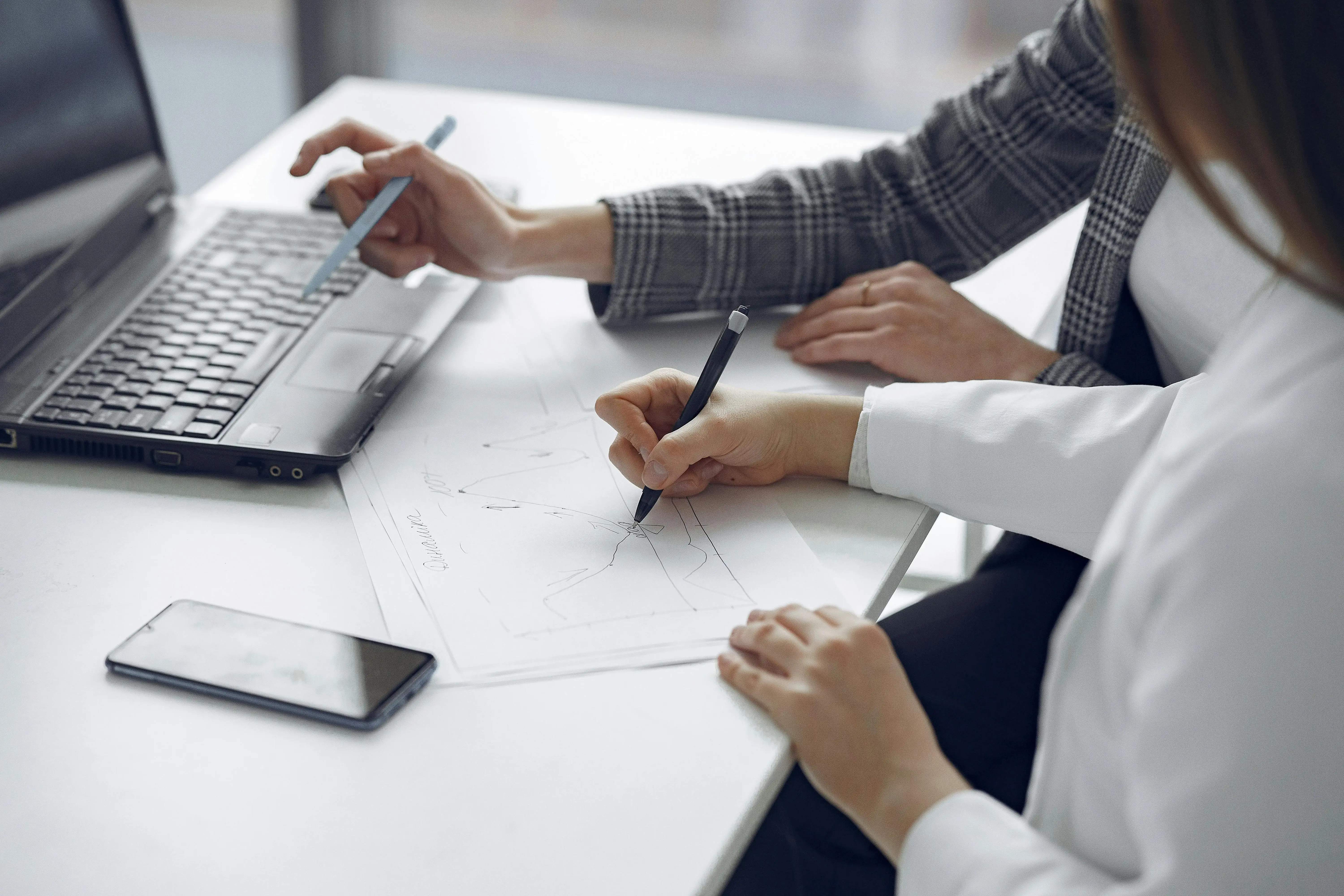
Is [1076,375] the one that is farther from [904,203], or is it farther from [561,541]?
[561,541]

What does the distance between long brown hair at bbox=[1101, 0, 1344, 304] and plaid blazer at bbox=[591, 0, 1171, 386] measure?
488 mm

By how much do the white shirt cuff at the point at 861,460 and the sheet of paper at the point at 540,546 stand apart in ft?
0.20

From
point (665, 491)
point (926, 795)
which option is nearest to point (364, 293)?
point (665, 491)

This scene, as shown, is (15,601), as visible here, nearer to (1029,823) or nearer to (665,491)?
(665,491)

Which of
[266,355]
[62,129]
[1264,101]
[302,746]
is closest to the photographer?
[1264,101]

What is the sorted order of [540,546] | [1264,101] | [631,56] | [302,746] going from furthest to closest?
[631,56] → [540,546] → [302,746] → [1264,101]

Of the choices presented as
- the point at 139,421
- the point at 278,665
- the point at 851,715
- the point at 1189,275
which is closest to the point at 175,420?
the point at 139,421

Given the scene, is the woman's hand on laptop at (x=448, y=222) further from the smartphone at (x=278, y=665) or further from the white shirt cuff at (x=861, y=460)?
the smartphone at (x=278, y=665)

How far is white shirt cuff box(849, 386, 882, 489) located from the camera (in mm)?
751

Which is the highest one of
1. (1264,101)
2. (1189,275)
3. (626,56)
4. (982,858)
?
(1264,101)

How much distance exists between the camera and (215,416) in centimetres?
75

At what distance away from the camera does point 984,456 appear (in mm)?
742

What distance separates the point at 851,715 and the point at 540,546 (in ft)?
0.68

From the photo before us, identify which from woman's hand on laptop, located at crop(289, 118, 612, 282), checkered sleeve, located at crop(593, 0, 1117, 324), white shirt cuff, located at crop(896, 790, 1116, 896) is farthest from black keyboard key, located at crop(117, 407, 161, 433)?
white shirt cuff, located at crop(896, 790, 1116, 896)
